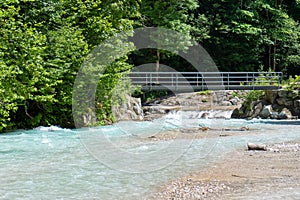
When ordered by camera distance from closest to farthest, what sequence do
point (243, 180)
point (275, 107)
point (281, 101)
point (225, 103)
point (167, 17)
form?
point (243, 180) → point (281, 101) → point (275, 107) → point (225, 103) → point (167, 17)

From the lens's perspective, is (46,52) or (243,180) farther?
(46,52)

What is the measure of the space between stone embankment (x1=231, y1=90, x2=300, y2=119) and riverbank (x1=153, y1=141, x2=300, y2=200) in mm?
10877

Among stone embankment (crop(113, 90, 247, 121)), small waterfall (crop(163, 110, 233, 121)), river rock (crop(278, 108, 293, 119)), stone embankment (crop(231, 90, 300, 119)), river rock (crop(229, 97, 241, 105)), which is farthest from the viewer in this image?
river rock (crop(229, 97, 241, 105))

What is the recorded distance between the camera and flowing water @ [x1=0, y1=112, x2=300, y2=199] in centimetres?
683

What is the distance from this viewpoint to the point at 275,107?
2055 cm

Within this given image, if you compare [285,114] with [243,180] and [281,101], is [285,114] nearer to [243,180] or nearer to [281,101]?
[281,101]

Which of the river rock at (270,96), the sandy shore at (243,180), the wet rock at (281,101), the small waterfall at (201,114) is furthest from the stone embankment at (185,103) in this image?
the sandy shore at (243,180)

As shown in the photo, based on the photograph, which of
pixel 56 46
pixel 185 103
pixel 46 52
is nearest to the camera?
pixel 46 52

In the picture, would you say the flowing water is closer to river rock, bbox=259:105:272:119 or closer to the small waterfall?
river rock, bbox=259:105:272:119

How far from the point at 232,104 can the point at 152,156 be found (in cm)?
1626

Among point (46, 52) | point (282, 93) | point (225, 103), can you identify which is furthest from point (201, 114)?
point (46, 52)

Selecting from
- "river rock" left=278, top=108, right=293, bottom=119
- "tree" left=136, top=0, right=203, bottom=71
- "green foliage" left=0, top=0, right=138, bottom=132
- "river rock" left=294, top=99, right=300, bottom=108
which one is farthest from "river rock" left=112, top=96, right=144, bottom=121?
"tree" left=136, top=0, right=203, bottom=71

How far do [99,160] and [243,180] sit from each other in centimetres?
354

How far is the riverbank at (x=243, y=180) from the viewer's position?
627cm
